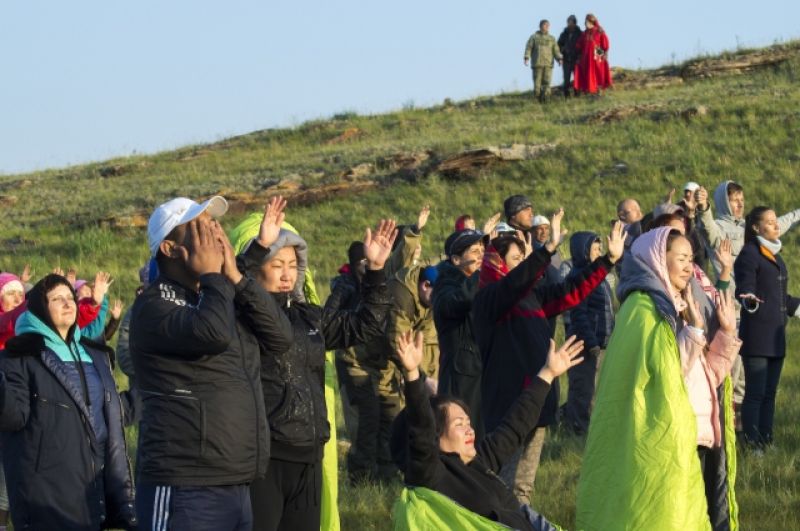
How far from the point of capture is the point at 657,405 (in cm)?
655

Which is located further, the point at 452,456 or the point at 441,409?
the point at 441,409

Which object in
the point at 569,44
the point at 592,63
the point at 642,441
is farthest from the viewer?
the point at 592,63

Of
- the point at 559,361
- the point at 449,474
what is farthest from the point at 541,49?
the point at 449,474

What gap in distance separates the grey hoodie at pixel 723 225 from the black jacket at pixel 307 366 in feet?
19.3

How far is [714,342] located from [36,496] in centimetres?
357

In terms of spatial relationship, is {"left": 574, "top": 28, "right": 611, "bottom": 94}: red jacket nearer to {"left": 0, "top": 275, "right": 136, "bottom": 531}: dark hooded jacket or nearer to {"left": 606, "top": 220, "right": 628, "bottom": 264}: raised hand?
{"left": 606, "top": 220, "right": 628, "bottom": 264}: raised hand

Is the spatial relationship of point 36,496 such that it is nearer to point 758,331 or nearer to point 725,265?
point 725,265

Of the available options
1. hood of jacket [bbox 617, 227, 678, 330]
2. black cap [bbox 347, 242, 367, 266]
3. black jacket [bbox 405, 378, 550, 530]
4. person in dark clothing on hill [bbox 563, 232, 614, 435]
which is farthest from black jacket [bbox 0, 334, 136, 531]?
person in dark clothing on hill [bbox 563, 232, 614, 435]

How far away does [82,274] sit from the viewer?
2066cm

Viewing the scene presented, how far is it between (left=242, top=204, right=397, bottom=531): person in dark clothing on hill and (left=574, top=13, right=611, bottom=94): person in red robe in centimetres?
2387

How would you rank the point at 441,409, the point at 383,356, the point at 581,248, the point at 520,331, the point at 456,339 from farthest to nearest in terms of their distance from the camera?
the point at 581,248, the point at 383,356, the point at 456,339, the point at 520,331, the point at 441,409

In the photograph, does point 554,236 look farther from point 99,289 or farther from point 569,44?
point 569,44

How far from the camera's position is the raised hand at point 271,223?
5.58 metres

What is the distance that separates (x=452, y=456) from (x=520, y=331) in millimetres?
2476
